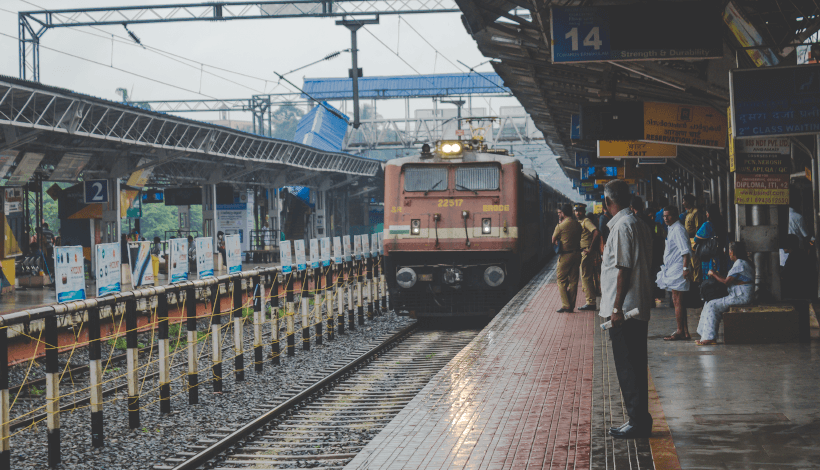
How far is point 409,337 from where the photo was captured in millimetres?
14469

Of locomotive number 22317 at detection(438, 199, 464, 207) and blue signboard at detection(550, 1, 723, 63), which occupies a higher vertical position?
blue signboard at detection(550, 1, 723, 63)

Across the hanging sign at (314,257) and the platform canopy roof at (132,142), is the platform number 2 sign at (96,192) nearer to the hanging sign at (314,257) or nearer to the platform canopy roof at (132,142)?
the platform canopy roof at (132,142)

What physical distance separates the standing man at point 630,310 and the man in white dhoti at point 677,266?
411cm

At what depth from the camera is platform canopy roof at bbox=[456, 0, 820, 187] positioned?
8.40 m

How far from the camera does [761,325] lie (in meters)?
8.87

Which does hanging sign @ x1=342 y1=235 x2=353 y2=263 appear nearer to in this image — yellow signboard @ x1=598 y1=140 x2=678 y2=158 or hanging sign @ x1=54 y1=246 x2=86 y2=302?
yellow signboard @ x1=598 y1=140 x2=678 y2=158

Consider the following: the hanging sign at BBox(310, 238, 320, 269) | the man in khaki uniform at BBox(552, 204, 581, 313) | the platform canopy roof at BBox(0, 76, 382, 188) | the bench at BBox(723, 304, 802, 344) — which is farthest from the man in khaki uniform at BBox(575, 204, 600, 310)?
the platform canopy roof at BBox(0, 76, 382, 188)

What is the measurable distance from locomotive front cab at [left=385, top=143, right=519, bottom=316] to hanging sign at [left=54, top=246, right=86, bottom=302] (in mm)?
5248

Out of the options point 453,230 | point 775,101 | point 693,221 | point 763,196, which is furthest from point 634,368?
point 453,230

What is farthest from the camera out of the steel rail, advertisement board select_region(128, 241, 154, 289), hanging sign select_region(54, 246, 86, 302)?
advertisement board select_region(128, 241, 154, 289)

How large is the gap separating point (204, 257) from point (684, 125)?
9.05 meters

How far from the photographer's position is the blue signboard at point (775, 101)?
7.17 m

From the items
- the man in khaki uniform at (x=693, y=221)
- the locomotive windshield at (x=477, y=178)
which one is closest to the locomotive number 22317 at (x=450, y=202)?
the locomotive windshield at (x=477, y=178)

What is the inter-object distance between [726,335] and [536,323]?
3.33 meters
